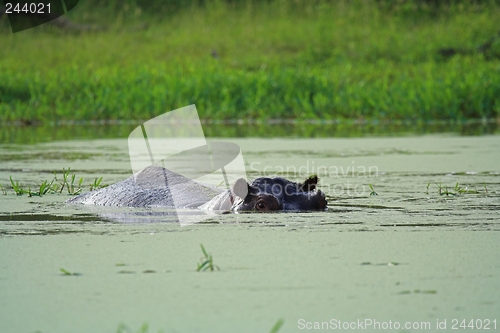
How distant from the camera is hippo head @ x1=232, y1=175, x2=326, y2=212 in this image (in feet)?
17.3

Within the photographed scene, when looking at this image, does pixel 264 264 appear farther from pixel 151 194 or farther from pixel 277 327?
pixel 151 194

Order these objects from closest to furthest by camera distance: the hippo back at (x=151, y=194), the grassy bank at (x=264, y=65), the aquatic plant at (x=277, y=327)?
1. the aquatic plant at (x=277, y=327)
2. the hippo back at (x=151, y=194)
3. the grassy bank at (x=264, y=65)

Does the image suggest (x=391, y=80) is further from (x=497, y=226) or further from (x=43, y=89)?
(x=497, y=226)

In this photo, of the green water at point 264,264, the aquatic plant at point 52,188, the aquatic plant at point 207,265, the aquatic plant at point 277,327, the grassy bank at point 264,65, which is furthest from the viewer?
the grassy bank at point 264,65

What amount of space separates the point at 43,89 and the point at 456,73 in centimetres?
587

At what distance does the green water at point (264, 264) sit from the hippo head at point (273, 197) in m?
0.11

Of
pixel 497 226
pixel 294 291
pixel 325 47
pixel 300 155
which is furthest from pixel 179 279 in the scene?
pixel 325 47

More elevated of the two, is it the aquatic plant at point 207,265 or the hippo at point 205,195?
the aquatic plant at point 207,265

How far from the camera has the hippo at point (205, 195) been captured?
530cm

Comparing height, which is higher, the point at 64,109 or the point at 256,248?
the point at 256,248

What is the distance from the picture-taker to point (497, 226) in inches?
184

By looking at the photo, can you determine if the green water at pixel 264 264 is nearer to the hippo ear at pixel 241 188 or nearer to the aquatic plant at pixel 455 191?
the aquatic plant at pixel 455 191

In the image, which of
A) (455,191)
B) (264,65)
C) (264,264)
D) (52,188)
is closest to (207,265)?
(264,264)

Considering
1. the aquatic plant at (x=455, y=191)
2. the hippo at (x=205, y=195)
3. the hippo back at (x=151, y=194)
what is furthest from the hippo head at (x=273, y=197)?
the aquatic plant at (x=455, y=191)
